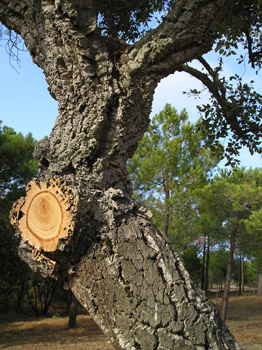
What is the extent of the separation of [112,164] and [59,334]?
1031 centimetres

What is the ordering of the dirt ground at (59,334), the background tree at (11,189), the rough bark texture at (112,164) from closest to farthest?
1. the rough bark texture at (112,164)
2. the dirt ground at (59,334)
3. the background tree at (11,189)

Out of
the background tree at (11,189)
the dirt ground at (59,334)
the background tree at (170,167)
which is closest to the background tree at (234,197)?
the background tree at (170,167)

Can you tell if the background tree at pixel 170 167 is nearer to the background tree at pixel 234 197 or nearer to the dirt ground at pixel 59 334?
the background tree at pixel 234 197

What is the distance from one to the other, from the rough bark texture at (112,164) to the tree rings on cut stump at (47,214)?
0.04 metres

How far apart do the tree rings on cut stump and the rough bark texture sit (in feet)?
0.12

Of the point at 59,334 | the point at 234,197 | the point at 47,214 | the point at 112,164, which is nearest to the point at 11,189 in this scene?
the point at 59,334

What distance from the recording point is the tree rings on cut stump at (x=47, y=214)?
165 centimetres

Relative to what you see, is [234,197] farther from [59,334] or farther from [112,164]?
[112,164]

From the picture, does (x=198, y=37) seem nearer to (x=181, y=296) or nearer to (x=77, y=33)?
(x=77, y=33)

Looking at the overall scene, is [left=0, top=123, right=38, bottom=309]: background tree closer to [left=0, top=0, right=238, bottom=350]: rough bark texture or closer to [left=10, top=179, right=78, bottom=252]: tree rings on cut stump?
[left=0, top=0, right=238, bottom=350]: rough bark texture

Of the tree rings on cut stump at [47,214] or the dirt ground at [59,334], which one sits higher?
the tree rings on cut stump at [47,214]

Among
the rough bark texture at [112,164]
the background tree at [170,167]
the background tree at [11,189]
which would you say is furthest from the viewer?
the background tree at [170,167]

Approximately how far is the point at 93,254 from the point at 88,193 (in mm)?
329

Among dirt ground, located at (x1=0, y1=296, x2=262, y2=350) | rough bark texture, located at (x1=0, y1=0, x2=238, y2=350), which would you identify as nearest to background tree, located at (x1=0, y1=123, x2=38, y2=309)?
dirt ground, located at (x1=0, y1=296, x2=262, y2=350)
